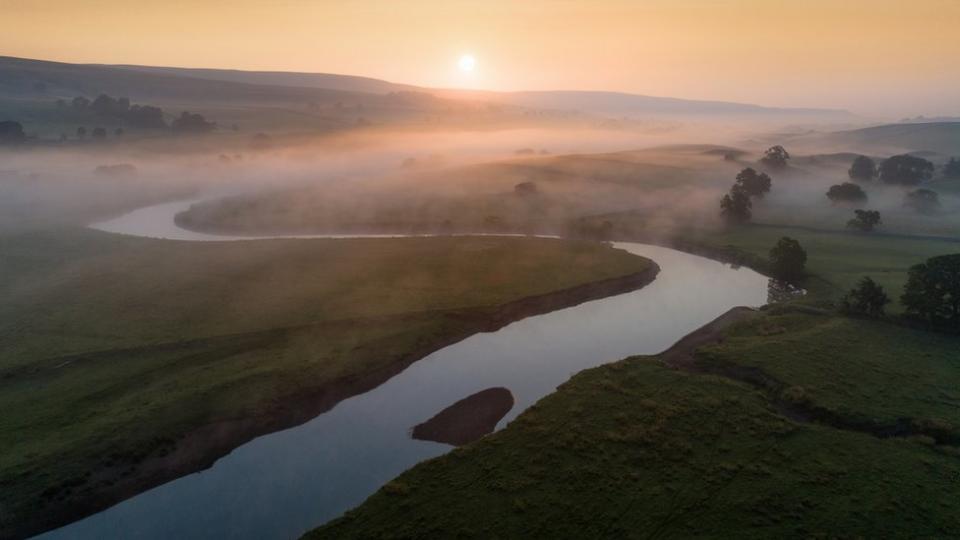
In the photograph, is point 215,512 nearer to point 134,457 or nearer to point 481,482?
point 134,457

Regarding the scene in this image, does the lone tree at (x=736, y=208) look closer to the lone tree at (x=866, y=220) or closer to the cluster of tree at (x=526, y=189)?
the lone tree at (x=866, y=220)

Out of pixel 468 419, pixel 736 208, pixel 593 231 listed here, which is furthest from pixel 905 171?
pixel 468 419

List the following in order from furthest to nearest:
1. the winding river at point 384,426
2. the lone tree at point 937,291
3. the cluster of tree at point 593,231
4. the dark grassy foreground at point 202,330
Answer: the cluster of tree at point 593,231, the lone tree at point 937,291, the dark grassy foreground at point 202,330, the winding river at point 384,426

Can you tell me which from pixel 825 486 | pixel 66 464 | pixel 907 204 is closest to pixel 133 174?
pixel 66 464

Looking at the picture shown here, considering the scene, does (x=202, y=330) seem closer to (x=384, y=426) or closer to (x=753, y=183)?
(x=384, y=426)

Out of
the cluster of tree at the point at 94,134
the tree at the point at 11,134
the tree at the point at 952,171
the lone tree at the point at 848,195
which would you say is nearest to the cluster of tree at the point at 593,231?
the lone tree at the point at 848,195

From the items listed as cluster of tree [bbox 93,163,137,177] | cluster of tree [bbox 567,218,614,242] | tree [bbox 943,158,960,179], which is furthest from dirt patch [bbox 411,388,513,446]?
tree [bbox 943,158,960,179]
